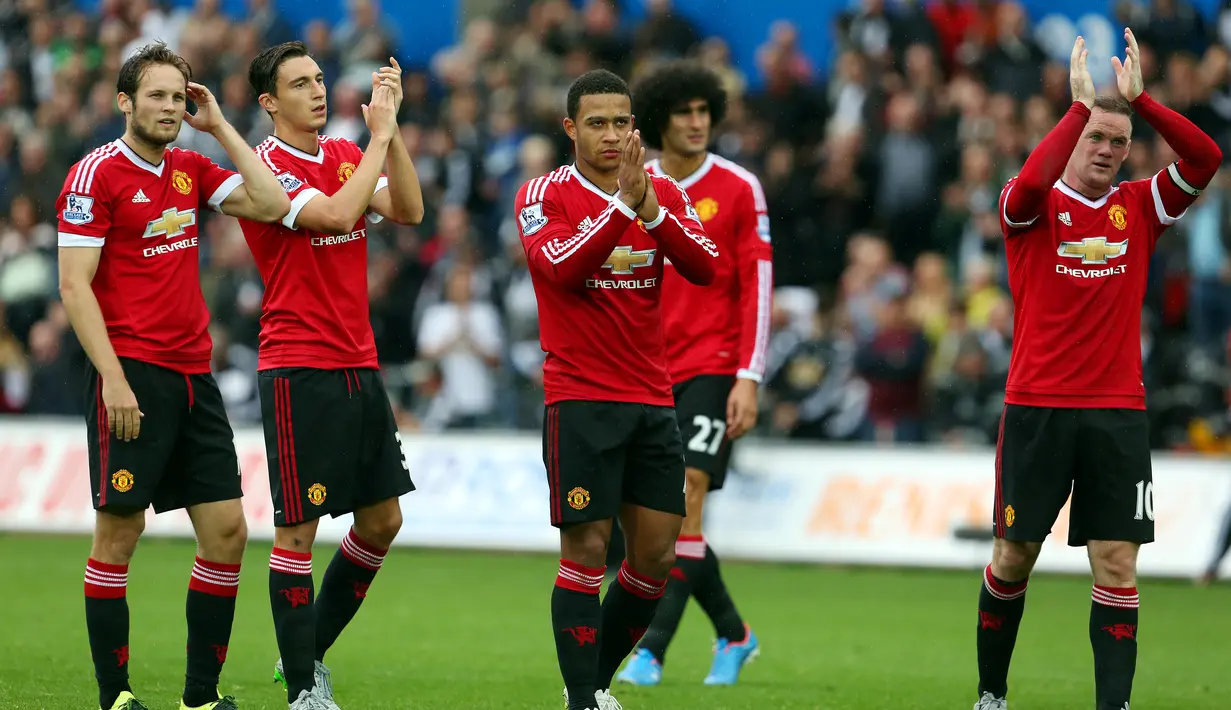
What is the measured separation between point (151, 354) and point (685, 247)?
90.1 inches

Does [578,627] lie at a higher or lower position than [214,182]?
lower

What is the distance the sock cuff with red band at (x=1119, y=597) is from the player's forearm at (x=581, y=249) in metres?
2.56

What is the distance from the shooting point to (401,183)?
751 centimetres

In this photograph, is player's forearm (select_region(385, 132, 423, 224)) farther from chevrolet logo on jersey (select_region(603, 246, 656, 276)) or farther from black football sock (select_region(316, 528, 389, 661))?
black football sock (select_region(316, 528, 389, 661))

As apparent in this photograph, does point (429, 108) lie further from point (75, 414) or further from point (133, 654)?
point (133, 654)

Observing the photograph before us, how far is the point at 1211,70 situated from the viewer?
16578 mm

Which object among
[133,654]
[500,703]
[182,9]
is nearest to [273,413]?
[500,703]

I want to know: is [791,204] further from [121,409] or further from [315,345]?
[121,409]

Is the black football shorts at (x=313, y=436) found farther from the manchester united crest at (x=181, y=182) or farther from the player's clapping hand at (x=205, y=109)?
the player's clapping hand at (x=205, y=109)

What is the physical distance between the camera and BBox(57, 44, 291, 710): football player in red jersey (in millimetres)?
6941

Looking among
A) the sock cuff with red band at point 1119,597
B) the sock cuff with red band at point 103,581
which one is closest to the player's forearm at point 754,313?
the sock cuff with red band at point 1119,597

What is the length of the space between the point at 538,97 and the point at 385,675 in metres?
11.8

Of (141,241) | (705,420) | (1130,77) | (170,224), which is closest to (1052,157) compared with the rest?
(1130,77)

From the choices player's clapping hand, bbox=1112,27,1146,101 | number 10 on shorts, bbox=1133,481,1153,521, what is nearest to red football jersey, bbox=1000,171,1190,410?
number 10 on shorts, bbox=1133,481,1153,521
